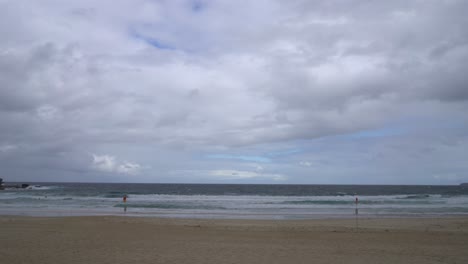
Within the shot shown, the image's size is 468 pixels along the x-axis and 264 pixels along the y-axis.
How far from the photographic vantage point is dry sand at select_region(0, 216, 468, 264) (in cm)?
1025

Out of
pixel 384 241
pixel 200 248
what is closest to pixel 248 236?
pixel 200 248

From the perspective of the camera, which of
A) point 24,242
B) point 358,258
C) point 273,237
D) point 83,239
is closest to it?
point 358,258

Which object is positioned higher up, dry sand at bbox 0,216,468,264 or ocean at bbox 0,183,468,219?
dry sand at bbox 0,216,468,264

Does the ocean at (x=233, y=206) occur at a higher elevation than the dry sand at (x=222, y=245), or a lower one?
lower

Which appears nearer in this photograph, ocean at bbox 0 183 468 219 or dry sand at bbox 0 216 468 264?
dry sand at bbox 0 216 468 264

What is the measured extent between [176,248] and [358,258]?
17.9 feet

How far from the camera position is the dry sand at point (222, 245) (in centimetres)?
1025

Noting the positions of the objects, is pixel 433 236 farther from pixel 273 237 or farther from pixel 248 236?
pixel 248 236

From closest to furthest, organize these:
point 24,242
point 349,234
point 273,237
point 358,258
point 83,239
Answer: point 358,258
point 24,242
point 83,239
point 273,237
point 349,234

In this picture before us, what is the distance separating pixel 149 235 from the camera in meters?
14.9

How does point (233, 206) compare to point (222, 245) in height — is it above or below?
below

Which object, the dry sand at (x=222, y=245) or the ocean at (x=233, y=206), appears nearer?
the dry sand at (x=222, y=245)

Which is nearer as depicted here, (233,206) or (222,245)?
(222,245)

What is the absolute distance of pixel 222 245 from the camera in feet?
41.0
